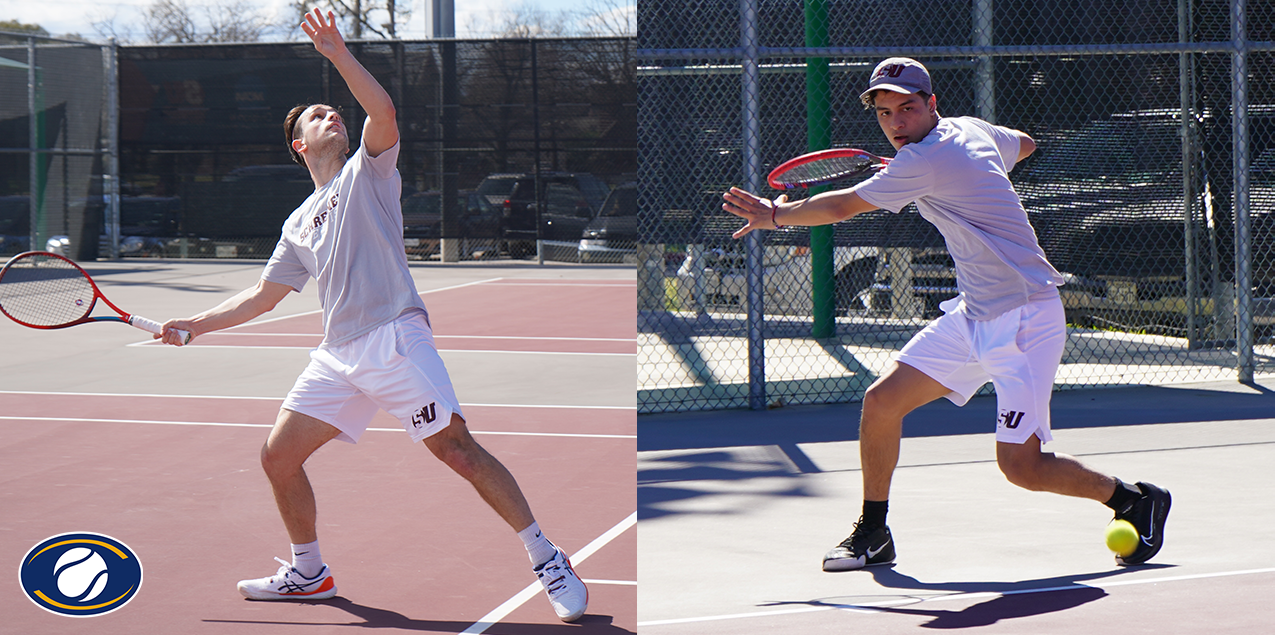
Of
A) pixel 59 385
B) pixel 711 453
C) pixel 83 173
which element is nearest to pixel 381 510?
pixel 711 453

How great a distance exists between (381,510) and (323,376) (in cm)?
133

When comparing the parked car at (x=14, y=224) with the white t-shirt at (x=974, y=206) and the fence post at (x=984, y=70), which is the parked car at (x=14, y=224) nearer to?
the fence post at (x=984, y=70)

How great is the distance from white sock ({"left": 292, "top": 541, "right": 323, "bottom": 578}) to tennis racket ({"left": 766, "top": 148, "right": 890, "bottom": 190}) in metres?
1.84

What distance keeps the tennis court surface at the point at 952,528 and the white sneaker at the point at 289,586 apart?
90 centimetres

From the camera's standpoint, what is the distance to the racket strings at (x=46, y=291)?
4.38m

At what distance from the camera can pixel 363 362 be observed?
3393 millimetres

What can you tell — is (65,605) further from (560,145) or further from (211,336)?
→ (560,145)

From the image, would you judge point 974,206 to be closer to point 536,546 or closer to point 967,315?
point 967,315

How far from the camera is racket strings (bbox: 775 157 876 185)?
4.31m

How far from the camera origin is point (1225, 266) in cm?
793

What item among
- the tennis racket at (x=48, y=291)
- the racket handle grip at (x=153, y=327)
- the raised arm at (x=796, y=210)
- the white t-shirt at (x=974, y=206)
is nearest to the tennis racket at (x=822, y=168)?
the white t-shirt at (x=974, y=206)

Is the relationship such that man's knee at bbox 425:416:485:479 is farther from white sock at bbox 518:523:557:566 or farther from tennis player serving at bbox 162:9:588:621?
white sock at bbox 518:523:557:566

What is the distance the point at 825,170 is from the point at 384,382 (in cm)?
226

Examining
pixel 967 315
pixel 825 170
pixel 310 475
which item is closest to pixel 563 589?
pixel 967 315
